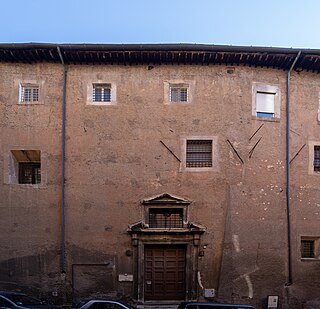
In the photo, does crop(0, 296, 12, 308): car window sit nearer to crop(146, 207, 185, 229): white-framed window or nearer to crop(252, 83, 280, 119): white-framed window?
crop(146, 207, 185, 229): white-framed window

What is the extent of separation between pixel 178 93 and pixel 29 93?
5.84 metres

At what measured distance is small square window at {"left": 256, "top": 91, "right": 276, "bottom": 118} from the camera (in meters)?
18.5

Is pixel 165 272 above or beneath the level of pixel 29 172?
beneath

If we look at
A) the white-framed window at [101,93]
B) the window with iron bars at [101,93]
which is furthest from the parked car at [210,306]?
the window with iron bars at [101,93]

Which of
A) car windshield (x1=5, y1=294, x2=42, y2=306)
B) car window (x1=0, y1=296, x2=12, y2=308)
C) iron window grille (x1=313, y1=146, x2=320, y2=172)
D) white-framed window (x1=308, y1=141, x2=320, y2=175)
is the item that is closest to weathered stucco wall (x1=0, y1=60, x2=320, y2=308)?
white-framed window (x1=308, y1=141, x2=320, y2=175)

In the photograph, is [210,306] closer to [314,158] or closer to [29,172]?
[314,158]

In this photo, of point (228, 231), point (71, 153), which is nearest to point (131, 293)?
point (228, 231)

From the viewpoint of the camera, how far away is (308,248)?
1827cm

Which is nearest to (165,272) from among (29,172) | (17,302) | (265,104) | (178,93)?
(17,302)

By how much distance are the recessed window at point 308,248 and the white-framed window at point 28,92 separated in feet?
38.5

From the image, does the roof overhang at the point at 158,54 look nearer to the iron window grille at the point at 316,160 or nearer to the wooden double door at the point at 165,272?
the iron window grille at the point at 316,160

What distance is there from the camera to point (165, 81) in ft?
60.1

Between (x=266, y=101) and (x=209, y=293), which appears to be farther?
(x=266, y=101)

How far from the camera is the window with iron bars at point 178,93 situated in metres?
18.5
